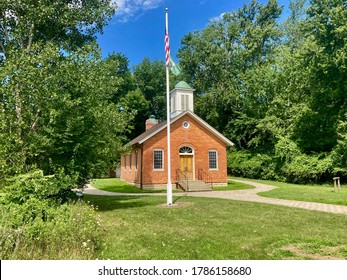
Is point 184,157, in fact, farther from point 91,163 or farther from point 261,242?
point 261,242

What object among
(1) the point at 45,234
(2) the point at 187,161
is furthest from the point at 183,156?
(1) the point at 45,234

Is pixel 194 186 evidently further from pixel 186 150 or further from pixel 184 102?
pixel 184 102

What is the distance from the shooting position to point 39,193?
349 inches

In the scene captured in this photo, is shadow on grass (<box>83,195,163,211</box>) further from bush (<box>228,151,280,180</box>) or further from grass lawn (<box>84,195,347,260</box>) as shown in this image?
bush (<box>228,151,280,180</box>)

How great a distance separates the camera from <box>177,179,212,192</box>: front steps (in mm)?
23511

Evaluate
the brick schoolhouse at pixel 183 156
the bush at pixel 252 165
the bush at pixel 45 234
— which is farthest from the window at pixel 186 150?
the bush at pixel 45 234

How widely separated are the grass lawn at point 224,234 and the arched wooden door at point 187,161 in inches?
552

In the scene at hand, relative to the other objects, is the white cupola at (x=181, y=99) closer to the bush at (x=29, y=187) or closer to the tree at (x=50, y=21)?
the tree at (x=50, y=21)

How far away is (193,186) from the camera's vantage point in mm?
23906

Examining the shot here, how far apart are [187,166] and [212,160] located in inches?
100

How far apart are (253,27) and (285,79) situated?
1335 cm

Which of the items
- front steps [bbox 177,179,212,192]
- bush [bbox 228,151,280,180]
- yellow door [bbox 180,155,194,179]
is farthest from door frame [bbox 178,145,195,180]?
bush [bbox 228,151,280,180]

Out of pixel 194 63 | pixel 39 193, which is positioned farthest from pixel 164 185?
pixel 194 63

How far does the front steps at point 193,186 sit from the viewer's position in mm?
23511
